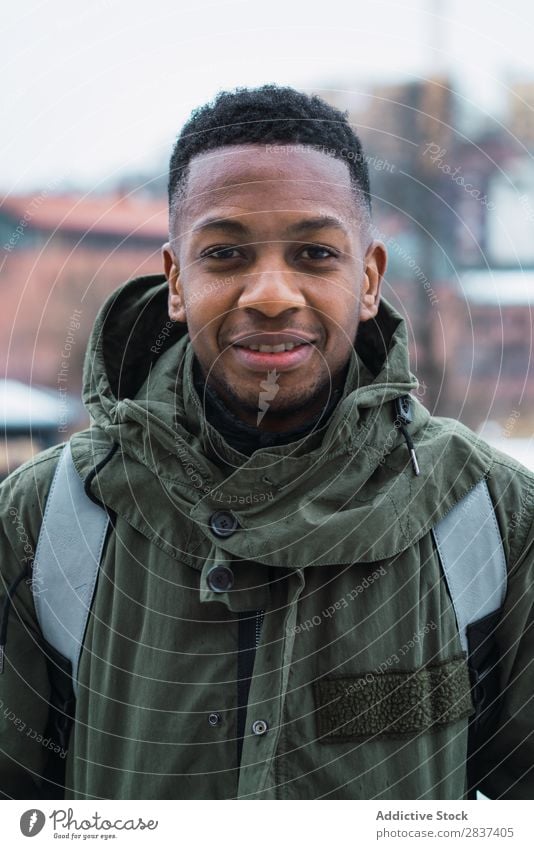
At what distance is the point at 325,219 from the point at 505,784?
2.61 ft

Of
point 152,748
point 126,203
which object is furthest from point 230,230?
point 126,203

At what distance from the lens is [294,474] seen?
1131mm

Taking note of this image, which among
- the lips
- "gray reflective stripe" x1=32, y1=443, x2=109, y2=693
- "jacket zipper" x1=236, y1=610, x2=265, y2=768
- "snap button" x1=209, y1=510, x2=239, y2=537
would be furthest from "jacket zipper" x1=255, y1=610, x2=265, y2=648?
the lips

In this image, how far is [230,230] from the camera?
1112 millimetres

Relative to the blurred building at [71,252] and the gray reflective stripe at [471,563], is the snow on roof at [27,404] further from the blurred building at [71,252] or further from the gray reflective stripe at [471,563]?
the gray reflective stripe at [471,563]

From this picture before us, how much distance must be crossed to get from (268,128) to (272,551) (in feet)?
1.79

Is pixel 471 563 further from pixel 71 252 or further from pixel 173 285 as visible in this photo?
pixel 71 252

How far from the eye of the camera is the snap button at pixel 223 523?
3.57ft

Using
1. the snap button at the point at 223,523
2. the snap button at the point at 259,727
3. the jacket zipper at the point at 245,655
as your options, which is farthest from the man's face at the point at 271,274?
the snap button at the point at 259,727

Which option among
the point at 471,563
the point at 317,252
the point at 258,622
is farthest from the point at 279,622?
the point at 317,252

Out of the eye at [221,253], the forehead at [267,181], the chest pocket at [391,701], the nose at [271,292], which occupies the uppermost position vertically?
the forehead at [267,181]

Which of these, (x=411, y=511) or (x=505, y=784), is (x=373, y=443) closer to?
(x=411, y=511)

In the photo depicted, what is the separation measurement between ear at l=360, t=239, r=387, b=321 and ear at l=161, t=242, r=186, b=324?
254mm

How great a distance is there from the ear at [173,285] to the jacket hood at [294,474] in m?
0.09
